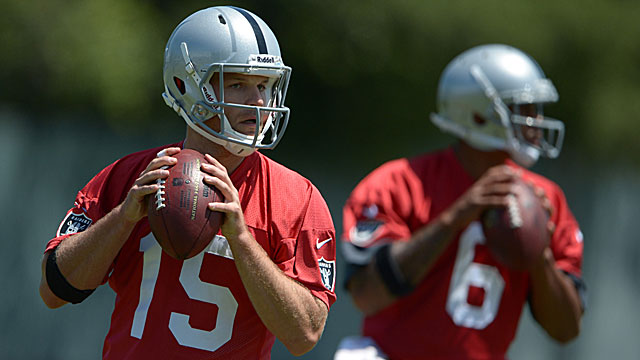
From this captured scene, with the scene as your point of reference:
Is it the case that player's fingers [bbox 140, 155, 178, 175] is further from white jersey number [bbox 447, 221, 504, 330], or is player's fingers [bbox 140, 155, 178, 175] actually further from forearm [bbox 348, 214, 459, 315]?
white jersey number [bbox 447, 221, 504, 330]

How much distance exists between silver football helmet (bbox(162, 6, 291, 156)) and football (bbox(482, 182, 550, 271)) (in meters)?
1.43

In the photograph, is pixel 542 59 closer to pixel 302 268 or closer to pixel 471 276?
pixel 471 276

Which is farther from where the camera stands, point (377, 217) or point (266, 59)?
point (377, 217)

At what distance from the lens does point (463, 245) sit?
405 cm

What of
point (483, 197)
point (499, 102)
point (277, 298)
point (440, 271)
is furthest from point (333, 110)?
point (277, 298)

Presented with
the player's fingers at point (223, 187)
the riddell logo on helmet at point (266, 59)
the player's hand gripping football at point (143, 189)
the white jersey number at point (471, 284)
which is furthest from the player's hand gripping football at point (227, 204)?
the white jersey number at point (471, 284)

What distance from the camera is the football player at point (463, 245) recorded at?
388cm

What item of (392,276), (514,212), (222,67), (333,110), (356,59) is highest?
(222,67)

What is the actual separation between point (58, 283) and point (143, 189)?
45 cm

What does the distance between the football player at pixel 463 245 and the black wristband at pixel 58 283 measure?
5.35 feet

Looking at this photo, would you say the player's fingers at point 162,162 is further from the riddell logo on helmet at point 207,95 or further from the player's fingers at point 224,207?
the riddell logo on helmet at point 207,95

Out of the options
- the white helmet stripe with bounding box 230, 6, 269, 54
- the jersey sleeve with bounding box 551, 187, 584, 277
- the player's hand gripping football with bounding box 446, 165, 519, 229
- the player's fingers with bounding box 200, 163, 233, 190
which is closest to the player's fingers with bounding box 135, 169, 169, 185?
the player's fingers with bounding box 200, 163, 233, 190

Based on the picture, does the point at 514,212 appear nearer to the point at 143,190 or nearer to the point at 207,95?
the point at 207,95

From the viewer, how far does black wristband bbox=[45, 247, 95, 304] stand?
2595 millimetres
